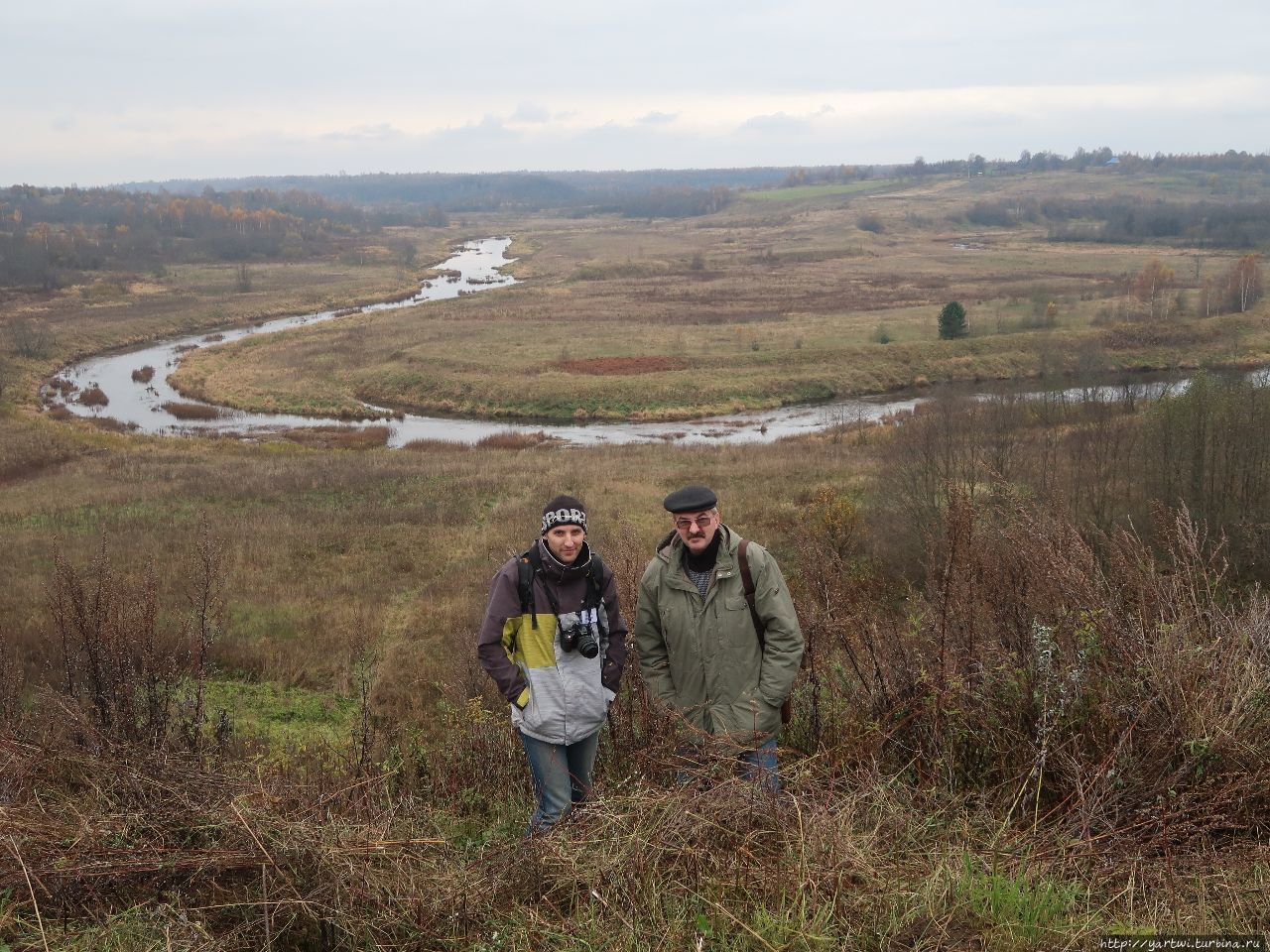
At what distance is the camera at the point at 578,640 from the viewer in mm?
4102

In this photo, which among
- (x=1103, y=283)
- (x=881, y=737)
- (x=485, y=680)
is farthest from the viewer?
(x=1103, y=283)

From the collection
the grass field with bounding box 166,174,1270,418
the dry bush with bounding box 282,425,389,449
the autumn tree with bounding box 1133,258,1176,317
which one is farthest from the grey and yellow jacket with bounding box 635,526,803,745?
the autumn tree with bounding box 1133,258,1176,317

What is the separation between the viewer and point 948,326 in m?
45.6

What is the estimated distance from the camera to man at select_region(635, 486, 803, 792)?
4.01m

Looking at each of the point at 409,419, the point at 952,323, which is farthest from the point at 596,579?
the point at 952,323

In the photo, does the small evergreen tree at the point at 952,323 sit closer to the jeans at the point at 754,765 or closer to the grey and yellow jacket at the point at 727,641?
the grey and yellow jacket at the point at 727,641

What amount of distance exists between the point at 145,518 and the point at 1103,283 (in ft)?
213

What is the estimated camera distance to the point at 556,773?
13.7 ft

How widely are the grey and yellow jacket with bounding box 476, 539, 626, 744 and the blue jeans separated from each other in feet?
0.29

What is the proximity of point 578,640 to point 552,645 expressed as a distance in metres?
0.13

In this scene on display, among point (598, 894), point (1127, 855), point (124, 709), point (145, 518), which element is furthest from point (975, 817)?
point (145, 518)

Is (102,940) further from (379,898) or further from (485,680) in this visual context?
(485,680)

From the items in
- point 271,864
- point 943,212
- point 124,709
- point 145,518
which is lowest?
point 145,518

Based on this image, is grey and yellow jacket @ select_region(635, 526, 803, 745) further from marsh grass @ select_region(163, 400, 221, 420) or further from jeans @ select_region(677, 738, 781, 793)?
marsh grass @ select_region(163, 400, 221, 420)
